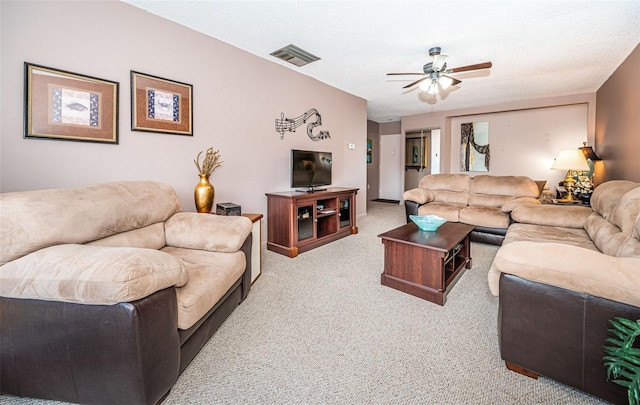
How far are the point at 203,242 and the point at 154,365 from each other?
0.95 meters

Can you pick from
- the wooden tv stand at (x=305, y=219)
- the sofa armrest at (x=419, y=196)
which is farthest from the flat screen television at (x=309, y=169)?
the sofa armrest at (x=419, y=196)

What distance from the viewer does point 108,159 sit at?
2.27m

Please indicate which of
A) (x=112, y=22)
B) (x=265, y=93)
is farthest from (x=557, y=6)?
(x=112, y=22)

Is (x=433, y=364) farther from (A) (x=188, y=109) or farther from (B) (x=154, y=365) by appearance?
(A) (x=188, y=109)

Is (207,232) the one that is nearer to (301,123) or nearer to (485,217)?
(301,123)

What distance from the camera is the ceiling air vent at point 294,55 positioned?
10.4ft

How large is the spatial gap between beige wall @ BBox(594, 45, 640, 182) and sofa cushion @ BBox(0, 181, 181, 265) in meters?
4.82

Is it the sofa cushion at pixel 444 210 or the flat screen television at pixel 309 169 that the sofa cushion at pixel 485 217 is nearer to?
the sofa cushion at pixel 444 210

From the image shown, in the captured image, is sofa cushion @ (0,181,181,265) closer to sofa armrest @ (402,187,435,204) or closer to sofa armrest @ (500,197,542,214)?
sofa armrest @ (402,187,435,204)

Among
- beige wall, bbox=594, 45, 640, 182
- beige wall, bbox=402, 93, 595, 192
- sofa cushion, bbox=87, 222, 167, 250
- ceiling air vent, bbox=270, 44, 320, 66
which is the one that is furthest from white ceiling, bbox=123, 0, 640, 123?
sofa cushion, bbox=87, 222, 167, 250

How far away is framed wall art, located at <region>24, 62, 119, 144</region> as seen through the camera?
191 centimetres

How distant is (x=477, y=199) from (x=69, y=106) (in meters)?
4.90

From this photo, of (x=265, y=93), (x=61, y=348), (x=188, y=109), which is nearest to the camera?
(x=61, y=348)

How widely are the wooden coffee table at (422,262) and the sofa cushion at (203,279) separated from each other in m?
1.29
